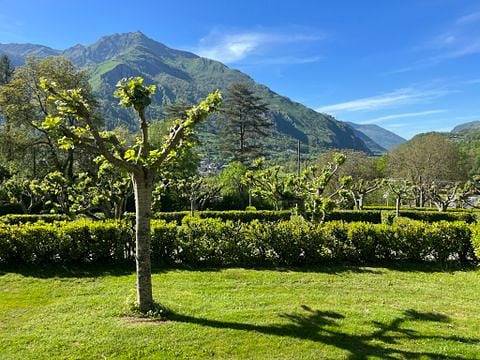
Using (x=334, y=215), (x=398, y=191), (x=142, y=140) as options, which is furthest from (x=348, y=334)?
(x=398, y=191)

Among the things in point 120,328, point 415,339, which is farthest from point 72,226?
point 415,339

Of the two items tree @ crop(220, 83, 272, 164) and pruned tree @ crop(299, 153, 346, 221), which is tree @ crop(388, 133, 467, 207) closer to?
tree @ crop(220, 83, 272, 164)

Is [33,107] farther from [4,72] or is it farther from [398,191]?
[398,191]

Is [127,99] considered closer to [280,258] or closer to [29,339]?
[29,339]

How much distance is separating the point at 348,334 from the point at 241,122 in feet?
148

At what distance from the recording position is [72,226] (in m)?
11.6

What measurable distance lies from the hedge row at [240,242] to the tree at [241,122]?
37399mm

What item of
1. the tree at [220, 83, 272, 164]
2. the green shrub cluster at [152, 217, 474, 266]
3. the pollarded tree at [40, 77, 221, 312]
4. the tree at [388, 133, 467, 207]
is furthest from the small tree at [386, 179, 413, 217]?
the pollarded tree at [40, 77, 221, 312]

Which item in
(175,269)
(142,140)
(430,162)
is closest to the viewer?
(142,140)

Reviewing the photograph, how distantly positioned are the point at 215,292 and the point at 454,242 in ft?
24.8

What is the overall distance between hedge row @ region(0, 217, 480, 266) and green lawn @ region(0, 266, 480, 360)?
73cm

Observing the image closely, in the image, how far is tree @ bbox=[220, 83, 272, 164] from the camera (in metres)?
50.7

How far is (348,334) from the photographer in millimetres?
7004

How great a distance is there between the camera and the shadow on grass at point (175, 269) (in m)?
10.9
